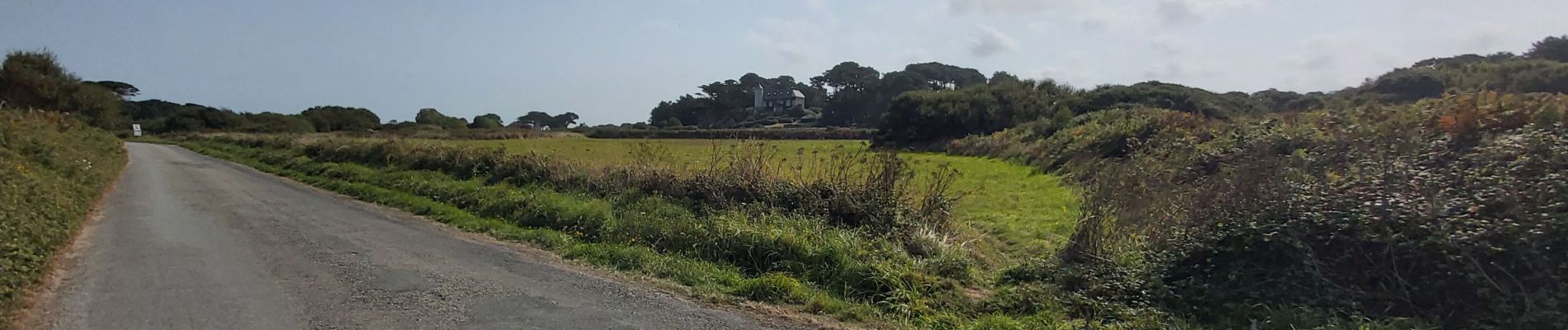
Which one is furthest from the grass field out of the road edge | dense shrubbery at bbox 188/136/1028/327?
the road edge

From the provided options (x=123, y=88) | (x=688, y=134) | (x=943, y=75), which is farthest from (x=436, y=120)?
(x=943, y=75)

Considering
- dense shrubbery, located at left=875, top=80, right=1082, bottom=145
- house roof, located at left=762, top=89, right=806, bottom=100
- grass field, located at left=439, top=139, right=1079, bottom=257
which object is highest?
house roof, located at left=762, top=89, right=806, bottom=100

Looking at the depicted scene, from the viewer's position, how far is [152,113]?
91750mm

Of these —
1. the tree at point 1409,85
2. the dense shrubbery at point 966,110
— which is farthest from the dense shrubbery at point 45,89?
the tree at point 1409,85

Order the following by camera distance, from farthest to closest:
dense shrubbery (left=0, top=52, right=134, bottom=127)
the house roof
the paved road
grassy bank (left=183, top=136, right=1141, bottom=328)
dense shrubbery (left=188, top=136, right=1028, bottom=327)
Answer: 1. the house roof
2. dense shrubbery (left=0, top=52, right=134, bottom=127)
3. dense shrubbery (left=188, top=136, right=1028, bottom=327)
4. grassy bank (left=183, top=136, right=1141, bottom=328)
5. the paved road

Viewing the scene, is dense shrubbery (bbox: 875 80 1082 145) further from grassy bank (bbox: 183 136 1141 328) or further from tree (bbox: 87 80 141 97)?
tree (bbox: 87 80 141 97)

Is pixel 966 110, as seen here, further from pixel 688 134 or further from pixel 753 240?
pixel 753 240

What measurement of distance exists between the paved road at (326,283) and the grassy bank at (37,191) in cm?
27

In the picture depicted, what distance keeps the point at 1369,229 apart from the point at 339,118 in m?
92.0

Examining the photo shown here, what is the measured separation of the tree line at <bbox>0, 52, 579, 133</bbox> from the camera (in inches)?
1250

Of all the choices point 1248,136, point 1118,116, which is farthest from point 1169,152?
point 1118,116

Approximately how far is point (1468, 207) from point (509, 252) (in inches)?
327

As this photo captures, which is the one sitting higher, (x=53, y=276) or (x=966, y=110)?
(x=966, y=110)

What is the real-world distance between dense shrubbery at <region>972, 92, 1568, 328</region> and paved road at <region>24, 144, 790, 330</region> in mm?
3424
